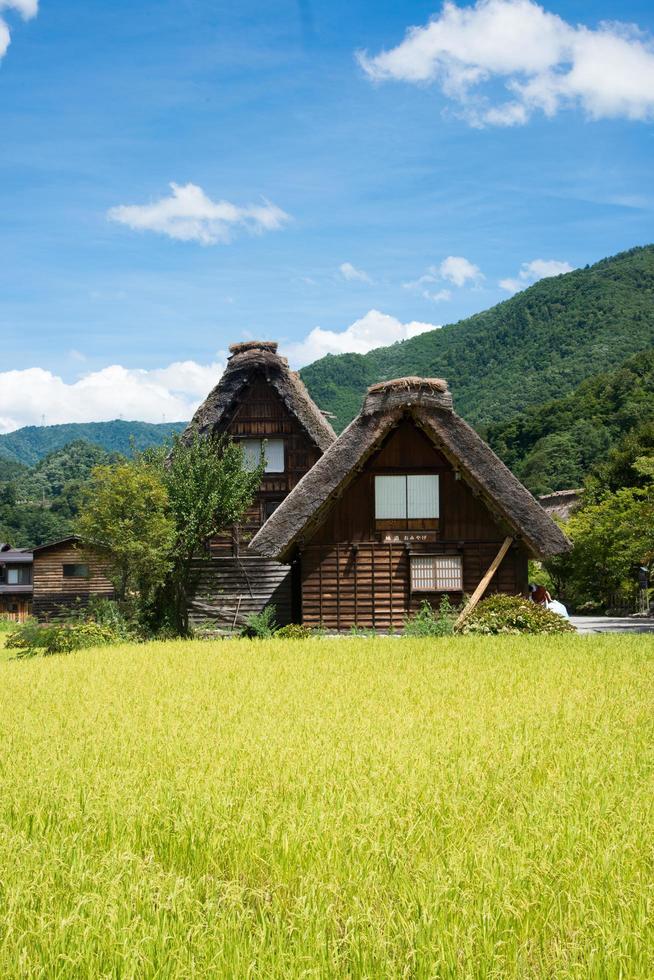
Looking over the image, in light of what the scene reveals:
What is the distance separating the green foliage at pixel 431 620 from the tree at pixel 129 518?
16.9 ft

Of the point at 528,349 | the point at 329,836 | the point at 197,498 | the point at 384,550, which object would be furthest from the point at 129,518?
the point at 528,349

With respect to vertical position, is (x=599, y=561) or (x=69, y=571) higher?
(x=599, y=561)

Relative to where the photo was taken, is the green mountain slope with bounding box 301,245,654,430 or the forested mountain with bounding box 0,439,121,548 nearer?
the green mountain slope with bounding box 301,245,654,430

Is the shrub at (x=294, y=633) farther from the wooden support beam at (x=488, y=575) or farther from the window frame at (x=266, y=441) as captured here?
the window frame at (x=266, y=441)

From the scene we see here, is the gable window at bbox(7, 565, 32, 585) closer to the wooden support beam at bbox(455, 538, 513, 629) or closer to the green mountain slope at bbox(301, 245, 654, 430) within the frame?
the green mountain slope at bbox(301, 245, 654, 430)

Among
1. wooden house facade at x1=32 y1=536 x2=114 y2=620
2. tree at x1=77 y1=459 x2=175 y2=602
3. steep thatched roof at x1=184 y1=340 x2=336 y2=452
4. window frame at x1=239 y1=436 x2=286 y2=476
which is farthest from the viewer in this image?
wooden house facade at x1=32 y1=536 x2=114 y2=620

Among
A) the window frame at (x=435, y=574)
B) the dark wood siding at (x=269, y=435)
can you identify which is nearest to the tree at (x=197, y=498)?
the dark wood siding at (x=269, y=435)

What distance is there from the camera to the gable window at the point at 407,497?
1870 cm

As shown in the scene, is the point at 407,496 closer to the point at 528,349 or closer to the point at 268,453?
the point at 268,453

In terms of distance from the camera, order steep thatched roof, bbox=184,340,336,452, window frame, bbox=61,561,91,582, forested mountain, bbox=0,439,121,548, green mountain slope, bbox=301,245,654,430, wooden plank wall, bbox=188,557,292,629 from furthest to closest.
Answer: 1. forested mountain, bbox=0,439,121,548
2. green mountain slope, bbox=301,245,654,430
3. window frame, bbox=61,561,91,582
4. steep thatched roof, bbox=184,340,336,452
5. wooden plank wall, bbox=188,557,292,629

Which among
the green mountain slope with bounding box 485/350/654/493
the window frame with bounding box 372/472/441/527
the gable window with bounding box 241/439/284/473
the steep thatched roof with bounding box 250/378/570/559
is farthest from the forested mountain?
the steep thatched roof with bounding box 250/378/570/559

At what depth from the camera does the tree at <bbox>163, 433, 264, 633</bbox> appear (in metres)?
19.0

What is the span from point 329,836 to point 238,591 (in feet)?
59.0

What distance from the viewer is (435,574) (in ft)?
61.5
